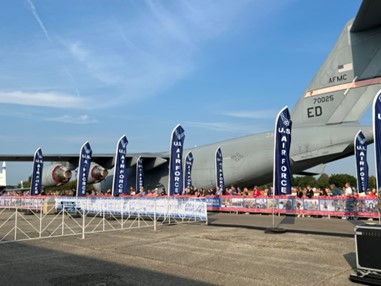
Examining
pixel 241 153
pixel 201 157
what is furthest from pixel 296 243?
pixel 201 157

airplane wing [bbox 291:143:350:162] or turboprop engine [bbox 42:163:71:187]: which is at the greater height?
airplane wing [bbox 291:143:350:162]

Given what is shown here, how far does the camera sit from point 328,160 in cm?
2283

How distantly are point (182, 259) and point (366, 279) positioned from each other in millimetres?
3751

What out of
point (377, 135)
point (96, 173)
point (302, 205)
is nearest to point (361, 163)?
point (302, 205)

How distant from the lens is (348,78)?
21.9 metres

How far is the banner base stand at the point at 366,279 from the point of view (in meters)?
6.27

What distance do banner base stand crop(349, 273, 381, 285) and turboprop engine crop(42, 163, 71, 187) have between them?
1084 inches

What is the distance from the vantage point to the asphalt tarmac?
6.70 meters

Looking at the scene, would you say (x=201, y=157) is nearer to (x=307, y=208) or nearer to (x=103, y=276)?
(x=307, y=208)

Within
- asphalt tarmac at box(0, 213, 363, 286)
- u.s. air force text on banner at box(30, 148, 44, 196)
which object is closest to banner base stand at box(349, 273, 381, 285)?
asphalt tarmac at box(0, 213, 363, 286)

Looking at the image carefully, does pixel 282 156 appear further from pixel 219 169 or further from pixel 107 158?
pixel 107 158

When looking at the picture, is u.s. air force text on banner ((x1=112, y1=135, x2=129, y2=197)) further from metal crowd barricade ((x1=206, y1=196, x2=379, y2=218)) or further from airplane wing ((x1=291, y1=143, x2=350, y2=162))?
airplane wing ((x1=291, y1=143, x2=350, y2=162))

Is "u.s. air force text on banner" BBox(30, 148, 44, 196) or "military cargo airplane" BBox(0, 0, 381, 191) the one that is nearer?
"military cargo airplane" BBox(0, 0, 381, 191)

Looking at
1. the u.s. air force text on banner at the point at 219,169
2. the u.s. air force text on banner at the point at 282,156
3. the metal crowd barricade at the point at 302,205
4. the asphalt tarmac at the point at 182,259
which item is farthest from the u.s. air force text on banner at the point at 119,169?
the u.s. air force text on banner at the point at 282,156
